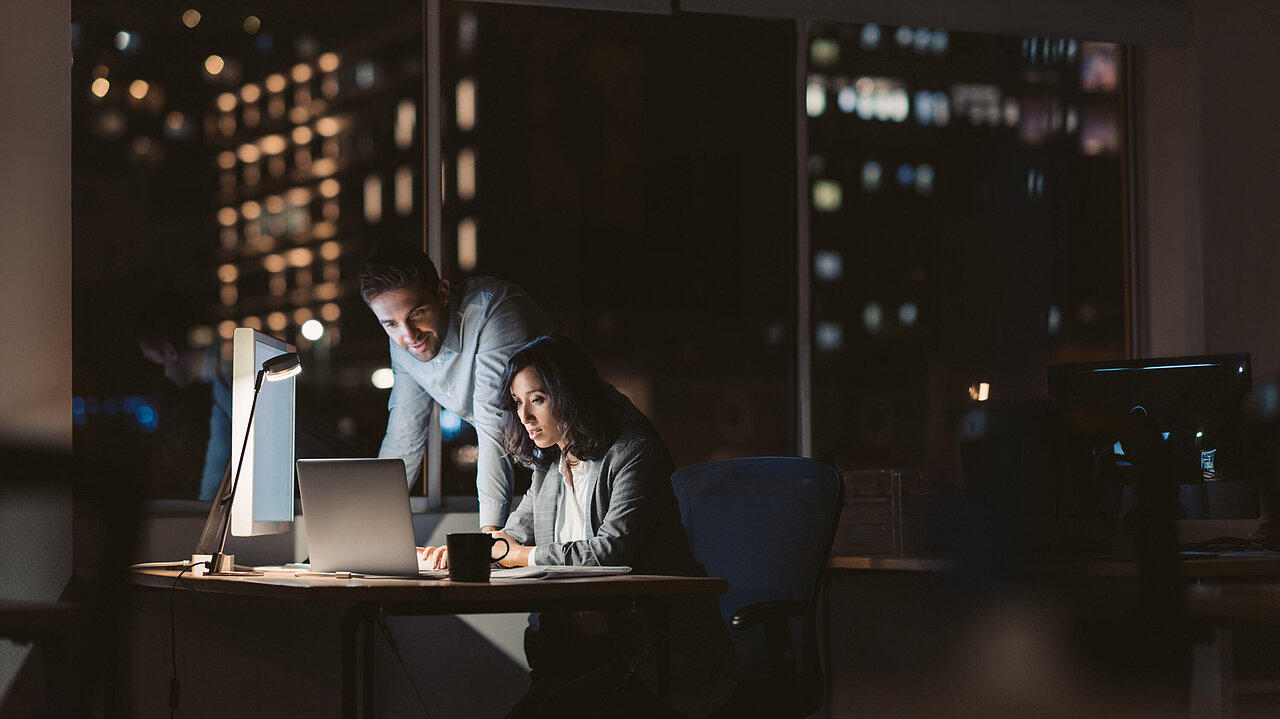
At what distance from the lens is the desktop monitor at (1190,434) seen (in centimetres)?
271

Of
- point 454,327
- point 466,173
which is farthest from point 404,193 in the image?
point 454,327

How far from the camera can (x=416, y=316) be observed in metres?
3.05

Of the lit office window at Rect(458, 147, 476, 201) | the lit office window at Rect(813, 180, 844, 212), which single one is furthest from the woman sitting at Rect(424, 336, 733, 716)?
the lit office window at Rect(813, 180, 844, 212)

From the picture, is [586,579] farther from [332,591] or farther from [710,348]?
[710,348]

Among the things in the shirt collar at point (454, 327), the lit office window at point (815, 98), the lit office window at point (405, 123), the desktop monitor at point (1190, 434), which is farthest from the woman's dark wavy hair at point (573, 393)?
the lit office window at point (815, 98)

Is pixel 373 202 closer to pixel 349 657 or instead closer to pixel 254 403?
pixel 254 403

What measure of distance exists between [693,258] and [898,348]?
34.3 inches

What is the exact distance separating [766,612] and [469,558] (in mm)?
619

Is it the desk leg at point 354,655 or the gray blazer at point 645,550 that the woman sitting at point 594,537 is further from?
the desk leg at point 354,655

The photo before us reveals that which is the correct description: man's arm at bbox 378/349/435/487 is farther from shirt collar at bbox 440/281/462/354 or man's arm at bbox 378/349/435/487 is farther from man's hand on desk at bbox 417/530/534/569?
man's hand on desk at bbox 417/530/534/569

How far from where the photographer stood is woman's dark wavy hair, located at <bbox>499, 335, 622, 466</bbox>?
2.47m

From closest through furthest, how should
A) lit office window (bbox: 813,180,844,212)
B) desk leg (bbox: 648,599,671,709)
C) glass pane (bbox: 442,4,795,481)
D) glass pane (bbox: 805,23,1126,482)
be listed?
desk leg (bbox: 648,599,671,709) < glass pane (bbox: 442,4,795,481) < lit office window (bbox: 813,180,844,212) < glass pane (bbox: 805,23,1126,482)

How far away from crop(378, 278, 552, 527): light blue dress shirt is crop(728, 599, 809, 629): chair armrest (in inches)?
37.8

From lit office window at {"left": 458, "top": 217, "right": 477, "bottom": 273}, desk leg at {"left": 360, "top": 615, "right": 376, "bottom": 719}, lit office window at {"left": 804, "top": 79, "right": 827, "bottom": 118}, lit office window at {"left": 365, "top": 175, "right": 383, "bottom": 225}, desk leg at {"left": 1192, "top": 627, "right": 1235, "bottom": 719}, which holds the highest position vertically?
lit office window at {"left": 804, "top": 79, "right": 827, "bottom": 118}
